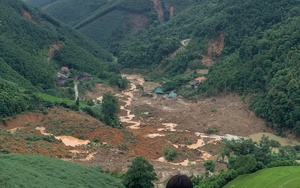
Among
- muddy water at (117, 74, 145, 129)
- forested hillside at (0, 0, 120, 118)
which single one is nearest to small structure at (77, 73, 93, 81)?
forested hillside at (0, 0, 120, 118)

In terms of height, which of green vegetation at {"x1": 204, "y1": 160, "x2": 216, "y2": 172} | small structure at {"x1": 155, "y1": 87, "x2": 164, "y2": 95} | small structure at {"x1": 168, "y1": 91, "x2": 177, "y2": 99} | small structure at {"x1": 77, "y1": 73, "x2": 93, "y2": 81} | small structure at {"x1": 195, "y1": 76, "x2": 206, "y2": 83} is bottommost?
green vegetation at {"x1": 204, "y1": 160, "x2": 216, "y2": 172}

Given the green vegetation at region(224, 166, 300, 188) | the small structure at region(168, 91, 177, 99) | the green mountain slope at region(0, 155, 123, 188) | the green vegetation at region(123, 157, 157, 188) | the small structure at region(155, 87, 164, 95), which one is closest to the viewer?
the green mountain slope at region(0, 155, 123, 188)

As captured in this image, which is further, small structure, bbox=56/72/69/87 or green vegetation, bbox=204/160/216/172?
small structure, bbox=56/72/69/87

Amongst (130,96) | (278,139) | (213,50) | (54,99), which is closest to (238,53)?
(213,50)

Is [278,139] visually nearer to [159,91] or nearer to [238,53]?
[238,53]

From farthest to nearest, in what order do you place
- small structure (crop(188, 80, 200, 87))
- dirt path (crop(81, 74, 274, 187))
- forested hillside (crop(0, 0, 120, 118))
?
1. small structure (crop(188, 80, 200, 87))
2. forested hillside (crop(0, 0, 120, 118))
3. dirt path (crop(81, 74, 274, 187))

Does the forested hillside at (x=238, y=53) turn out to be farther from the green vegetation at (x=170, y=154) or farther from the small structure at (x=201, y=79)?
the green vegetation at (x=170, y=154)

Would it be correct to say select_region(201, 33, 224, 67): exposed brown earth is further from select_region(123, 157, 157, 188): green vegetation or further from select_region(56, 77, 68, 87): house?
select_region(123, 157, 157, 188): green vegetation

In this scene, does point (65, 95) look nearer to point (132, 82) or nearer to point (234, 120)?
point (132, 82)
